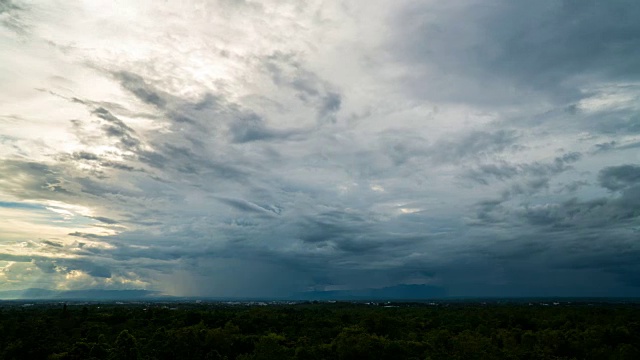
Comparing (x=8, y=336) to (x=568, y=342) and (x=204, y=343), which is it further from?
(x=568, y=342)

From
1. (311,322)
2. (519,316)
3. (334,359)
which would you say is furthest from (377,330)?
(519,316)

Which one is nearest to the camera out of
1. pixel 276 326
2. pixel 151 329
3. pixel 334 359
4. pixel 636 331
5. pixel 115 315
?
pixel 334 359

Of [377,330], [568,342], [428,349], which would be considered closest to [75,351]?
[428,349]

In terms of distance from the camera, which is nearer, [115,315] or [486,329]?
[486,329]

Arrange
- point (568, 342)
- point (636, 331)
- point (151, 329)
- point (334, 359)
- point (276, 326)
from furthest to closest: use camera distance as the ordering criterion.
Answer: point (276, 326)
point (151, 329)
point (636, 331)
point (568, 342)
point (334, 359)

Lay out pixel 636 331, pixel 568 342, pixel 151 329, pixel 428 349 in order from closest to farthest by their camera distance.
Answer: pixel 428 349
pixel 568 342
pixel 636 331
pixel 151 329

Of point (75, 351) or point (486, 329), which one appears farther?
point (486, 329)

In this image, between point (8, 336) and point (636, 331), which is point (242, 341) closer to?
point (8, 336)

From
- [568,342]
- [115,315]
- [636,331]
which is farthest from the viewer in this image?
[115,315]
